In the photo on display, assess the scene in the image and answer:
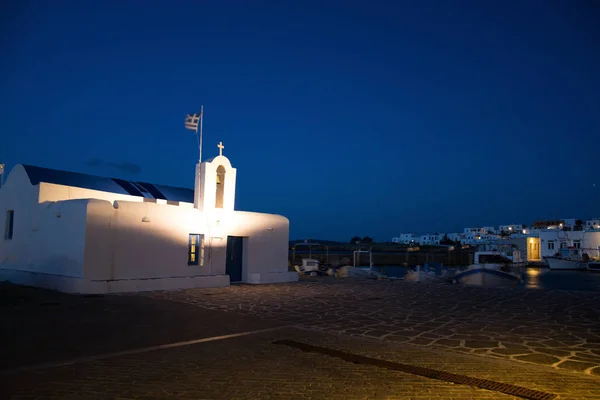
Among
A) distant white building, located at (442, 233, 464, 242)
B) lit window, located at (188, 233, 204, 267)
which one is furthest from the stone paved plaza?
distant white building, located at (442, 233, 464, 242)

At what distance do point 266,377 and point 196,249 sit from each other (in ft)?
42.4

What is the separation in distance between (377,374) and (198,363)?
104 inches

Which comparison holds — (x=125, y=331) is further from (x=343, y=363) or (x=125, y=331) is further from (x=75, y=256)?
(x=75, y=256)

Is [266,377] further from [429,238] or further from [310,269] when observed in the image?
[429,238]

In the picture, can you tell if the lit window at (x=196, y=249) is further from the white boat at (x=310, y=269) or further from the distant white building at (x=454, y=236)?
the distant white building at (x=454, y=236)

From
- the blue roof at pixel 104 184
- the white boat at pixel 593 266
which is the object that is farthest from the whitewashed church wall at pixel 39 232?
the white boat at pixel 593 266

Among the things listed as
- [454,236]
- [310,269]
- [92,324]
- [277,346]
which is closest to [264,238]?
[92,324]

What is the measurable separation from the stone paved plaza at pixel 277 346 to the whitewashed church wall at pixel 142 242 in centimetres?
172

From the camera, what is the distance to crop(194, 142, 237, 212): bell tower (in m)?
18.5

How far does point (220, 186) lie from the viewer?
64.4 feet

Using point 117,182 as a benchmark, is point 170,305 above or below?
below

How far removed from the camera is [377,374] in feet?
20.3

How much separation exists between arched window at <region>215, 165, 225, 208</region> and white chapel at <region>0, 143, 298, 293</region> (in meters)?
0.04

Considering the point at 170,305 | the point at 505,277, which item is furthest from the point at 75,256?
the point at 505,277
